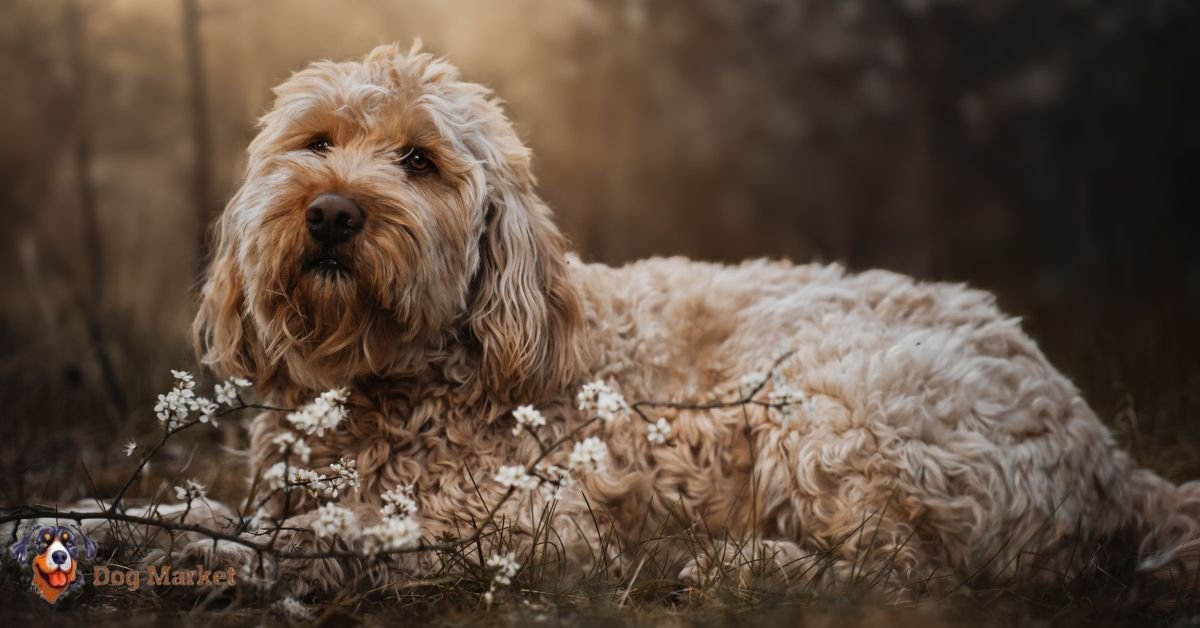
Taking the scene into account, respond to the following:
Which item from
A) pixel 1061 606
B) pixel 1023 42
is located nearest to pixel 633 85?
pixel 1023 42

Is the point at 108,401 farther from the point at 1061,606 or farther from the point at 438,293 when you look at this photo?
the point at 1061,606

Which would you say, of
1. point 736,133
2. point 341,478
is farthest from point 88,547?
point 736,133

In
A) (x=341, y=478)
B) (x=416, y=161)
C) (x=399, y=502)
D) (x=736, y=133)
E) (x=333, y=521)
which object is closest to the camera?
(x=333, y=521)

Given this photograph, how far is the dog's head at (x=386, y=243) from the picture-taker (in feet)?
8.32

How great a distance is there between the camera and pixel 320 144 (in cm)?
289

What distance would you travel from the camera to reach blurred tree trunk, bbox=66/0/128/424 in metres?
4.91

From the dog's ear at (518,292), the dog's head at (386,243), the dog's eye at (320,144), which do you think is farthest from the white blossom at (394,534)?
the dog's eye at (320,144)

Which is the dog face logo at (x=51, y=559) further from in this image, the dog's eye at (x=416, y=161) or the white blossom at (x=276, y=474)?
the dog's eye at (x=416, y=161)

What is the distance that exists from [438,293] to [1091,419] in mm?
2264

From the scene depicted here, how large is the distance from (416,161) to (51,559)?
1.47 meters

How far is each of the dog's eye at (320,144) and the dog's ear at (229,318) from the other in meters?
0.28

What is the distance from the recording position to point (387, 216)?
255 centimetres

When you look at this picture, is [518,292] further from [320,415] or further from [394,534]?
[394,534]

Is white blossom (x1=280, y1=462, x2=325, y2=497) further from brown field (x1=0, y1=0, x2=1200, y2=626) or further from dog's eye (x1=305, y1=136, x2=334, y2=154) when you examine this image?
brown field (x1=0, y1=0, x2=1200, y2=626)
